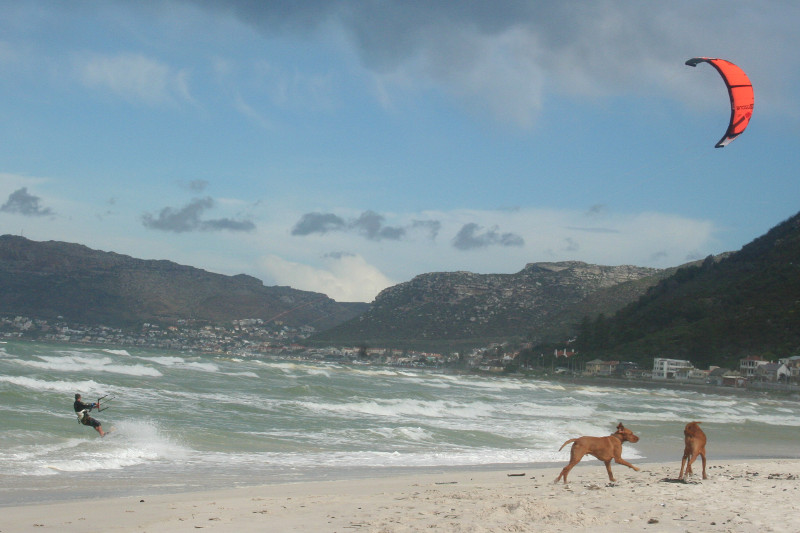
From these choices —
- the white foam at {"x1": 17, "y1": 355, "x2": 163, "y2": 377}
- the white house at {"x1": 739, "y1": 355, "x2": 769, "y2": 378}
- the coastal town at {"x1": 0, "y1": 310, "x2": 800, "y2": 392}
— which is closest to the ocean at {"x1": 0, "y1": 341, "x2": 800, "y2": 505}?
the white foam at {"x1": 17, "y1": 355, "x2": 163, "y2": 377}

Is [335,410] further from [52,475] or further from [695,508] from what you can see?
[695,508]

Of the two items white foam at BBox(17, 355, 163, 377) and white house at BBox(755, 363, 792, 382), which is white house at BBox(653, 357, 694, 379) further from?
white foam at BBox(17, 355, 163, 377)

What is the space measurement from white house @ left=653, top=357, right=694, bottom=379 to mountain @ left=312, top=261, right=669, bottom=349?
32.2m

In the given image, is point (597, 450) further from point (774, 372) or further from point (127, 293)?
point (127, 293)

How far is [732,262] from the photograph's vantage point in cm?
10081

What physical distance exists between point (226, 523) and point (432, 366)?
345 ft

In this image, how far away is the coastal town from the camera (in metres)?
70.9

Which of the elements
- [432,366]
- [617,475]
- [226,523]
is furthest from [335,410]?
[432,366]

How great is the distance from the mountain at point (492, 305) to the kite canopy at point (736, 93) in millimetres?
94005

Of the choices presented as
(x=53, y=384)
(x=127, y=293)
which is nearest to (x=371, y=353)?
(x=127, y=293)

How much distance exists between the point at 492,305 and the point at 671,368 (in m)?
53.9

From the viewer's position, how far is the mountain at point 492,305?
393 ft

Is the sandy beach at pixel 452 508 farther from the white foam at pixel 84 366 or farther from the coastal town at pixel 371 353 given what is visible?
the coastal town at pixel 371 353

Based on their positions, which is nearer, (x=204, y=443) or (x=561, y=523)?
(x=561, y=523)
